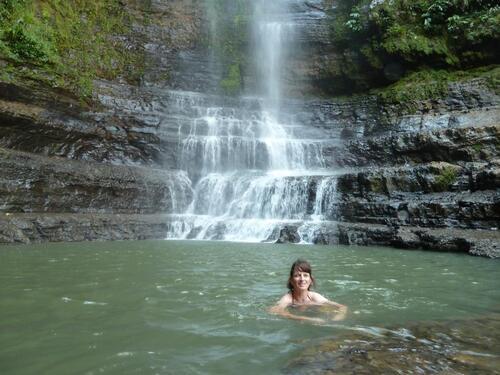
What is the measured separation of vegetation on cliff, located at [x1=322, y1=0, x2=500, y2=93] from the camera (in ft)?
69.1

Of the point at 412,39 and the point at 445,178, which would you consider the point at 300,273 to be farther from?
the point at 412,39

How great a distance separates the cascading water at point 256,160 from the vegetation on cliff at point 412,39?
167 inches

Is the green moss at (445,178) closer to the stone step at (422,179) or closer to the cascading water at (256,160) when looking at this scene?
the stone step at (422,179)

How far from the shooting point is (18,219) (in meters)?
12.8

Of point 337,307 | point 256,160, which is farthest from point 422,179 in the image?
point 337,307

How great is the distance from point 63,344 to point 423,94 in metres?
21.1

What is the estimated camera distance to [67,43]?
20.6 metres

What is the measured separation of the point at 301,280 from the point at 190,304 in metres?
1.39

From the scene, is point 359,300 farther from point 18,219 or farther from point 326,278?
point 18,219

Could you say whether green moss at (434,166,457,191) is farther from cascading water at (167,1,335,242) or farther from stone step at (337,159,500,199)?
cascading water at (167,1,335,242)

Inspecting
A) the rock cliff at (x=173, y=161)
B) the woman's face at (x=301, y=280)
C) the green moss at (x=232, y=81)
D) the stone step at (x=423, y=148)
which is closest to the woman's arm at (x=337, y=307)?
the woman's face at (x=301, y=280)

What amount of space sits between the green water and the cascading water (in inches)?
208

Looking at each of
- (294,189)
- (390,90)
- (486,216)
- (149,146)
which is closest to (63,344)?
(486,216)

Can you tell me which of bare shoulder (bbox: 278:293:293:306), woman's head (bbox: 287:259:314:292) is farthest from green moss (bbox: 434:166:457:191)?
bare shoulder (bbox: 278:293:293:306)
